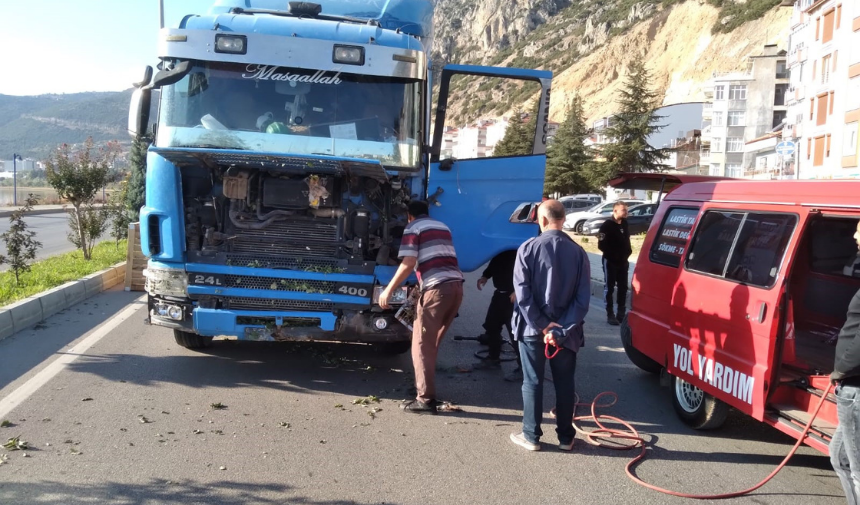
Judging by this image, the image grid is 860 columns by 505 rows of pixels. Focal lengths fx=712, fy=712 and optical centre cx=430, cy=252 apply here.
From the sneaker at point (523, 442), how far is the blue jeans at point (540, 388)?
0.09 feet

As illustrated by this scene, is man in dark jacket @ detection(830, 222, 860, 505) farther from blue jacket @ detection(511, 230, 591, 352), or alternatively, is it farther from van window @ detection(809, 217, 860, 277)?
van window @ detection(809, 217, 860, 277)

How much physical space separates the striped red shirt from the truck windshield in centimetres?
83

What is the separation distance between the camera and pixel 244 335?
5.97m

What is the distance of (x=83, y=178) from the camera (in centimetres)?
1302

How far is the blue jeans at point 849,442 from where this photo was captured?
140 inches

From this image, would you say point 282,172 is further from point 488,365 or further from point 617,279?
point 617,279

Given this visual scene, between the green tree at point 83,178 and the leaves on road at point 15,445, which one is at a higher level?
the green tree at point 83,178

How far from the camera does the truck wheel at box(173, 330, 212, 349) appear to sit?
22.9ft

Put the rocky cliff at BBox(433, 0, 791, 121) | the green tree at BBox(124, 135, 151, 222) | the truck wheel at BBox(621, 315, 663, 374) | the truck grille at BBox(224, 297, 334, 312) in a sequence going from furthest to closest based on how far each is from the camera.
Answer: the rocky cliff at BBox(433, 0, 791, 121) → the green tree at BBox(124, 135, 151, 222) → the truck wheel at BBox(621, 315, 663, 374) → the truck grille at BBox(224, 297, 334, 312)

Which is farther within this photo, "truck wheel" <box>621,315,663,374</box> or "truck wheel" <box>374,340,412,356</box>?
"truck wheel" <box>374,340,412,356</box>

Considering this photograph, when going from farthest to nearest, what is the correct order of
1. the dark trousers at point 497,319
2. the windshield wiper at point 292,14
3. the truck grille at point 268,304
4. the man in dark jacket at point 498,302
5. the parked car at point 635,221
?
1. the parked car at point 635,221
2. the dark trousers at point 497,319
3. the man in dark jacket at point 498,302
4. the windshield wiper at point 292,14
5. the truck grille at point 268,304

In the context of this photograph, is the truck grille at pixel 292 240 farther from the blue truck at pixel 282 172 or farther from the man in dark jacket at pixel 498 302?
the man in dark jacket at pixel 498 302

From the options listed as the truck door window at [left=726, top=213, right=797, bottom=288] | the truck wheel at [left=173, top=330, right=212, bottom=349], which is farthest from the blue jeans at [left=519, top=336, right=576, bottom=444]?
the truck wheel at [left=173, top=330, right=212, bottom=349]

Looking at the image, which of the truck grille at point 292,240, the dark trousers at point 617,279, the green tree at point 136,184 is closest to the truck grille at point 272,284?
the truck grille at point 292,240
